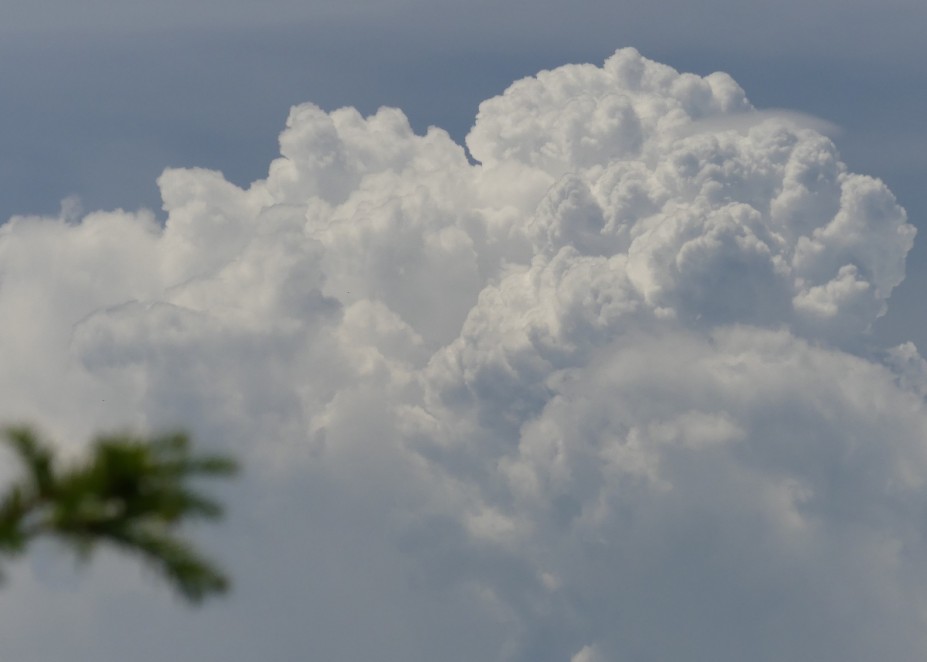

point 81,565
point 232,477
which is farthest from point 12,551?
point 232,477

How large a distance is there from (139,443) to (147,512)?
163cm

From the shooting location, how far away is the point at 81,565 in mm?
47969

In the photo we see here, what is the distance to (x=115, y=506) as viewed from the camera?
48.1 meters

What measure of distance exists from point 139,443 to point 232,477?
2.58m

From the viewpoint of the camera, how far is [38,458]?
4872cm

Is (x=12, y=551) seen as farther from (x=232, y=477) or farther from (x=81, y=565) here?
(x=232, y=477)

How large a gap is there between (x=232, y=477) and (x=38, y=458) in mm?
4137

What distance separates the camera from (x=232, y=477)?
49469 mm

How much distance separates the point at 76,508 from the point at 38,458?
5.24 ft

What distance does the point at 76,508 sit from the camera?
47.9 meters

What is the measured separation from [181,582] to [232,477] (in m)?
2.58

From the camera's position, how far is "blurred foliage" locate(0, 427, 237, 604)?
4791 cm

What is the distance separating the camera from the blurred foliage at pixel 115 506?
47.9 meters

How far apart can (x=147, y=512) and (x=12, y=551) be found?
2.94 metres
